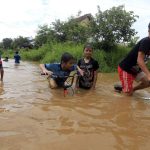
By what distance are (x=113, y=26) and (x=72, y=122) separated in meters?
12.6

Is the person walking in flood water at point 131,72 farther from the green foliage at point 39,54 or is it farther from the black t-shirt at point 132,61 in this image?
the green foliage at point 39,54

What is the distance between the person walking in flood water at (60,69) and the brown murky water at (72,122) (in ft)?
1.97

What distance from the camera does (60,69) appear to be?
24.5 ft

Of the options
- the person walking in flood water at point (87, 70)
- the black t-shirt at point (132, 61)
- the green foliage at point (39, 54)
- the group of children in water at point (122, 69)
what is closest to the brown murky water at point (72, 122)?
the group of children in water at point (122, 69)

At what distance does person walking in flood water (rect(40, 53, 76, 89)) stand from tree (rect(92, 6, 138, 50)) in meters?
9.36

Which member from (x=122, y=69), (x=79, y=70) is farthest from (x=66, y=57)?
(x=122, y=69)

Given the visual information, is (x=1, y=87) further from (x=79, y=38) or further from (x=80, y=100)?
(x=79, y=38)

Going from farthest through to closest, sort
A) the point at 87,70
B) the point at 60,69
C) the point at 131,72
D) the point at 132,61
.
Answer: the point at 87,70 → the point at 60,69 → the point at 131,72 → the point at 132,61

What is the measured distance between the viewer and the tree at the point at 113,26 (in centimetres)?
1662

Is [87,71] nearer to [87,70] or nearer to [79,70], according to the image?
[87,70]

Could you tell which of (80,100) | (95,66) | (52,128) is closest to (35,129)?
(52,128)

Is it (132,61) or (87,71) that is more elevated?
(132,61)

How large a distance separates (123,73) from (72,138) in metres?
3.27

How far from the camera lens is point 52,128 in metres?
4.29
